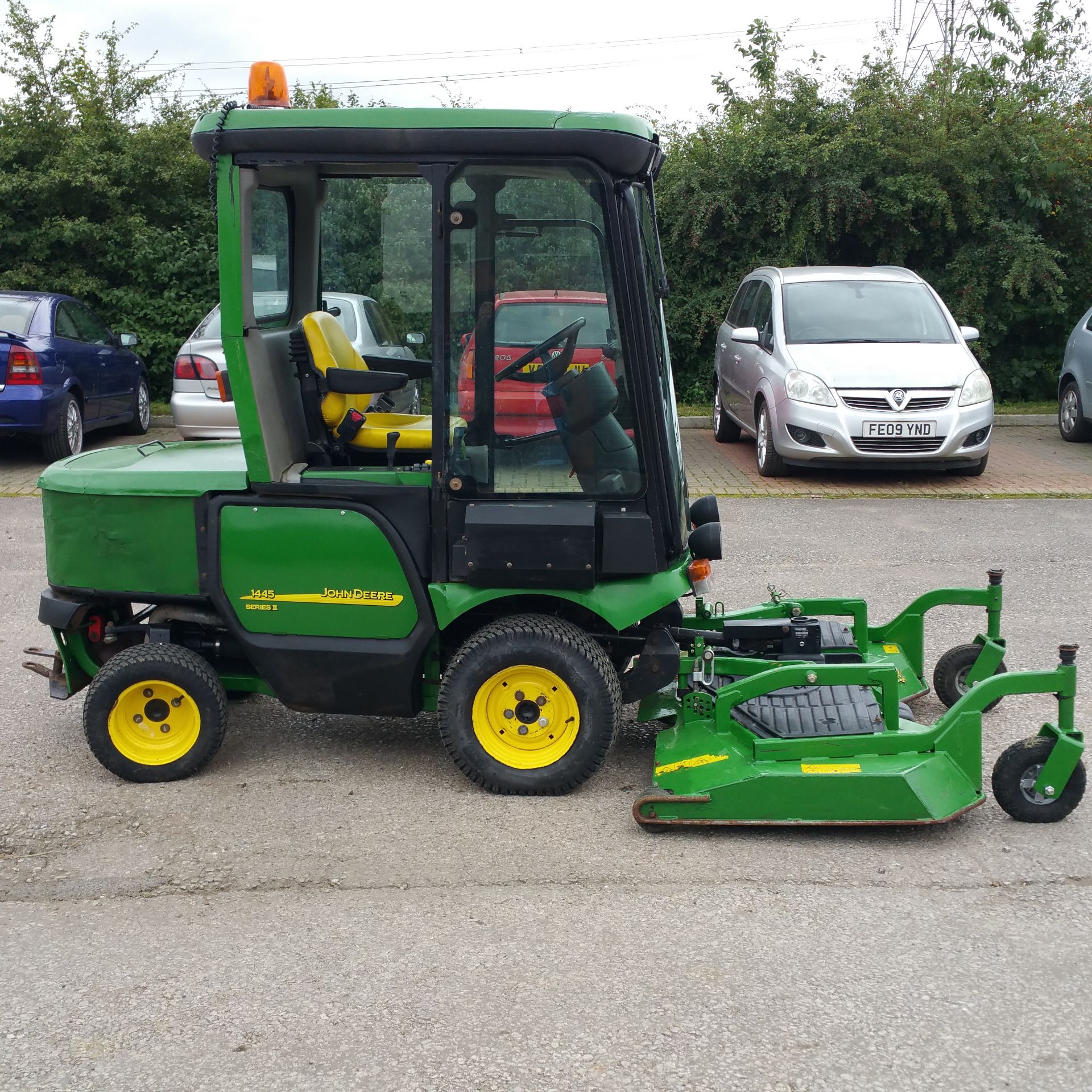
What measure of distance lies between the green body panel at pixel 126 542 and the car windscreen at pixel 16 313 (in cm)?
735

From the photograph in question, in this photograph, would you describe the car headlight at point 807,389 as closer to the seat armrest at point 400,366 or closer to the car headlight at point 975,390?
the car headlight at point 975,390

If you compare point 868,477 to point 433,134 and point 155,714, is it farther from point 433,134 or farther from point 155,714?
point 155,714

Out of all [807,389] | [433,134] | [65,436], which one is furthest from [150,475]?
[65,436]

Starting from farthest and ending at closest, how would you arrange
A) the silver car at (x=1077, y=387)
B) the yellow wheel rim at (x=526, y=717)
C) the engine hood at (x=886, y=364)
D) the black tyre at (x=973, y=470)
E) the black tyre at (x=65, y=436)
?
1. the silver car at (x=1077, y=387)
2. the black tyre at (x=65, y=436)
3. the black tyre at (x=973, y=470)
4. the engine hood at (x=886, y=364)
5. the yellow wheel rim at (x=526, y=717)

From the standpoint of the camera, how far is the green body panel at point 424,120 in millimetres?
4160

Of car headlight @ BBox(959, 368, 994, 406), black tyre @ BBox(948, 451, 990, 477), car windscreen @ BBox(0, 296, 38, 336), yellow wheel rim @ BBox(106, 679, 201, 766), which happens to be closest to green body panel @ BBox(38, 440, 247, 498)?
yellow wheel rim @ BBox(106, 679, 201, 766)

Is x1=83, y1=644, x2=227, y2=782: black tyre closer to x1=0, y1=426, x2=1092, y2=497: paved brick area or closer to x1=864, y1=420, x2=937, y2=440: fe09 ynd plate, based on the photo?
x1=0, y1=426, x2=1092, y2=497: paved brick area

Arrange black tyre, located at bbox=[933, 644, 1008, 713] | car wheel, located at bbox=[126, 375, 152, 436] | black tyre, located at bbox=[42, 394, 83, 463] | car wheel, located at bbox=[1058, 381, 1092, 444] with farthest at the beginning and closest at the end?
1. car wheel, located at bbox=[126, 375, 152, 436]
2. car wheel, located at bbox=[1058, 381, 1092, 444]
3. black tyre, located at bbox=[42, 394, 83, 463]
4. black tyre, located at bbox=[933, 644, 1008, 713]

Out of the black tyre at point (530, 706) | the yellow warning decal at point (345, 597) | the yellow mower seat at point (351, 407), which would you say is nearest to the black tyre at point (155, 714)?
the yellow warning decal at point (345, 597)

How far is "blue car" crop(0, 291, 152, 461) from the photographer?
11102 millimetres

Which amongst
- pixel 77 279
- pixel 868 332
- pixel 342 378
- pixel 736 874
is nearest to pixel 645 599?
pixel 736 874

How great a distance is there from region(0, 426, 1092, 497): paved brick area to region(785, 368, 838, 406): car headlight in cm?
76

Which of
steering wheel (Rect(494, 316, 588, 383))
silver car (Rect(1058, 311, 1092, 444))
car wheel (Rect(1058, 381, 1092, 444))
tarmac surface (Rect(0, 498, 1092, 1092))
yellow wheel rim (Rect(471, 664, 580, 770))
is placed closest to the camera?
tarmac surface (Rect(0, 498, 1092, 1092))

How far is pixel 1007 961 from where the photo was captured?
3.42 m
